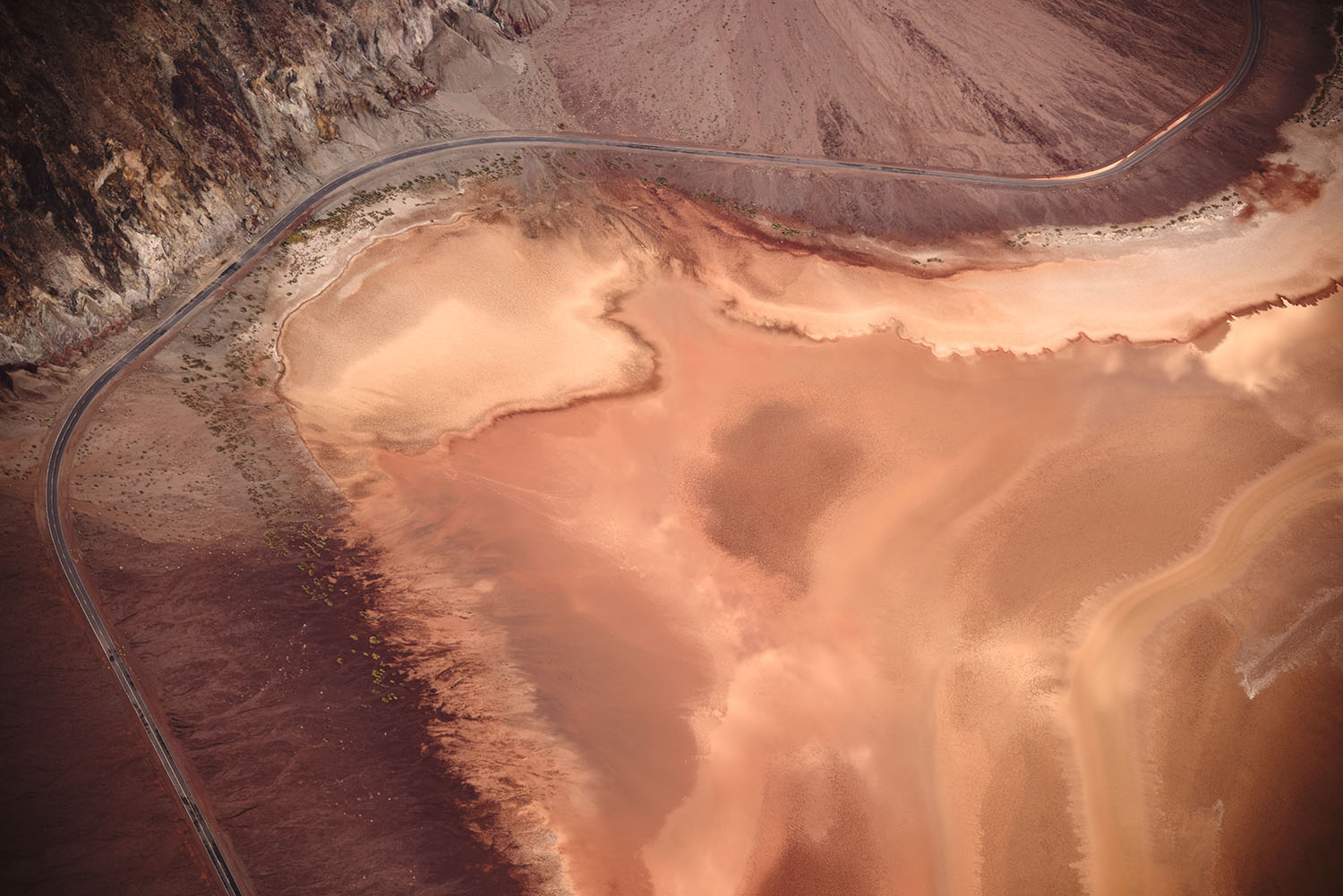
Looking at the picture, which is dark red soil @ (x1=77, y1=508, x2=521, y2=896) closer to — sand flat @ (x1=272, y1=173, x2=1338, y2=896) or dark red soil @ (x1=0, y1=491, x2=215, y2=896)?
dark red soil @ (x1=0, y1=491, x2=215, y2=896)

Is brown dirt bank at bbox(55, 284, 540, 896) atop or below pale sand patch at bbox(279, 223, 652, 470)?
below

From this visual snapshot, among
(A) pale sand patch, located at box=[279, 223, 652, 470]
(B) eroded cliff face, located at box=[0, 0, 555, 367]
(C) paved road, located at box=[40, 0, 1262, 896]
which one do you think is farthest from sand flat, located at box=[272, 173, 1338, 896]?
(B) eroded cliff face, located at box=[0, 0, 555, 367]

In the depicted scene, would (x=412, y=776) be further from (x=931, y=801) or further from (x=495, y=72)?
(x=495, y=72)

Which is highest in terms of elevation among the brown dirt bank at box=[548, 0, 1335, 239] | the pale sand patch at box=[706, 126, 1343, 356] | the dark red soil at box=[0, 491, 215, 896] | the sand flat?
the brown dirt bank at box=[548, 0, 1335, 239]

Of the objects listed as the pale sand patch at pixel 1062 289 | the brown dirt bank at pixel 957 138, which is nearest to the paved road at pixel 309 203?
the brown dirt bank at pixel 957 138

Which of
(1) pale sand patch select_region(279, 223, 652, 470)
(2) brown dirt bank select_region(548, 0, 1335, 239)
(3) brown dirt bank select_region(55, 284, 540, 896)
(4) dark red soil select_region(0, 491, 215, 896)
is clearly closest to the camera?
(4) dark red soil select_region(0, 491, 215, 896)
